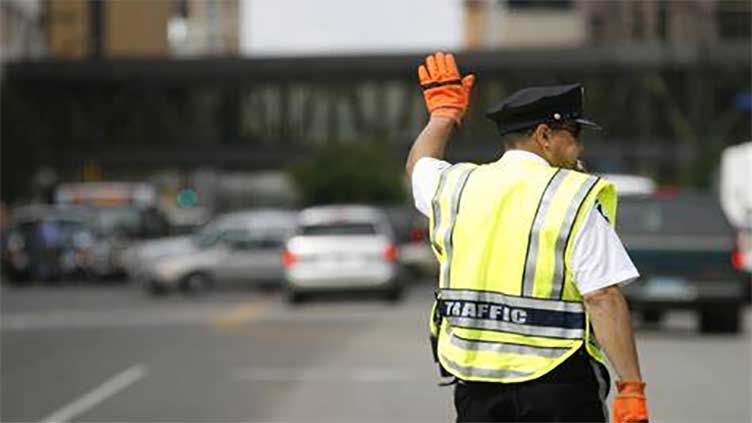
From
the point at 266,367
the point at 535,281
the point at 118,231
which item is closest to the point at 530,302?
the point at 535,281

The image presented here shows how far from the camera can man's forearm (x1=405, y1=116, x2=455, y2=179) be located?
5.58m

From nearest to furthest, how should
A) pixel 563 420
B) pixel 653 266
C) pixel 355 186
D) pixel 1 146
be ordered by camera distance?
pixel 563 420
pixel 653 266
pixel 1 146
pixel 355 186

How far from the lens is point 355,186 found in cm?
7481

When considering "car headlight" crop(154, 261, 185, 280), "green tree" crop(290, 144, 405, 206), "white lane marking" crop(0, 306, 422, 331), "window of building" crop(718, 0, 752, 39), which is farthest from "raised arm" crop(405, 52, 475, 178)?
"window of building" crop(718, 0, 752, 39)

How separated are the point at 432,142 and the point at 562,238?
698mm

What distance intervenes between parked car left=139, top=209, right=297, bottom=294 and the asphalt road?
5.80 metres

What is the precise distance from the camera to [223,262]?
3416cm

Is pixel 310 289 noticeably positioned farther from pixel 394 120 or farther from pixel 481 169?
pixel 394 120

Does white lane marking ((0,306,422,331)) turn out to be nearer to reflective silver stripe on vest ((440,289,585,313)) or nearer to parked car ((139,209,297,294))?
parked car ((139,209,297,294))

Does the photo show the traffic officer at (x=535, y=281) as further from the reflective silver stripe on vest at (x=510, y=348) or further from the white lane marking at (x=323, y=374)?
the white lane marking at (x=323, y=374)

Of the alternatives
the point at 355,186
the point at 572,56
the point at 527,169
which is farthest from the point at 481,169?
the point at 572,56

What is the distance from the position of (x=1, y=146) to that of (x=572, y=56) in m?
28.9

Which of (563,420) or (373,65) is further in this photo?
(373,65)

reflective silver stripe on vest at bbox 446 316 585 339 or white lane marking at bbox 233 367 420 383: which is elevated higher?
reflective silver stripe on vest at bbox 446 316 585 339
